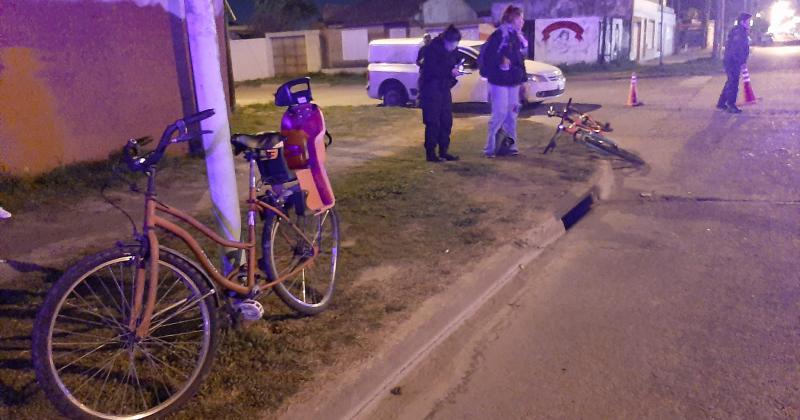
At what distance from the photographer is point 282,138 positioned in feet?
13.4

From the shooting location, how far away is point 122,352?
11.1 feet

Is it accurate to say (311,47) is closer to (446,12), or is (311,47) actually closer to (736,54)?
(446,12)

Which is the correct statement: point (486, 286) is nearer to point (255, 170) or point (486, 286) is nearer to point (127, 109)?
point (255, 170)

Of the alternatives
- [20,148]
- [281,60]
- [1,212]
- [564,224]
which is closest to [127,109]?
[20,148]

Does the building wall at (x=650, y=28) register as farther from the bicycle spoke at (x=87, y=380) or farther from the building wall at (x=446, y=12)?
the bicycle spoke at (x=87, y=380)

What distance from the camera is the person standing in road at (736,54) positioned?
13.0 meters

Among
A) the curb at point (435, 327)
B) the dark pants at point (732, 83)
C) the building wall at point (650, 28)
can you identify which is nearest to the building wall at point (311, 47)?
the building wall at point (650, 28)

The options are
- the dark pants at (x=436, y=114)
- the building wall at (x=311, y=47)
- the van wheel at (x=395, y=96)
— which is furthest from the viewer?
the building wall at (x=311, y=47)

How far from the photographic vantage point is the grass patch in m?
28.9

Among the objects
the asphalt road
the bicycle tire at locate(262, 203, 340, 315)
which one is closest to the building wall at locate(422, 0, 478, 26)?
the asphalt road

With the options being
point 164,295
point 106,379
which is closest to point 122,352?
point 106,379

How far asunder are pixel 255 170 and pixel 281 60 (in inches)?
1215

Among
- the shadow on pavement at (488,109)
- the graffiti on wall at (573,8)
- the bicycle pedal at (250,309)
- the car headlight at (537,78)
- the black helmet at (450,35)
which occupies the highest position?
the graffiti on wall at (573,8)

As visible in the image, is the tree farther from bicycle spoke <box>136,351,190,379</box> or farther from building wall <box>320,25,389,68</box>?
bicycle spoke <box>136,351,190,379</box>
